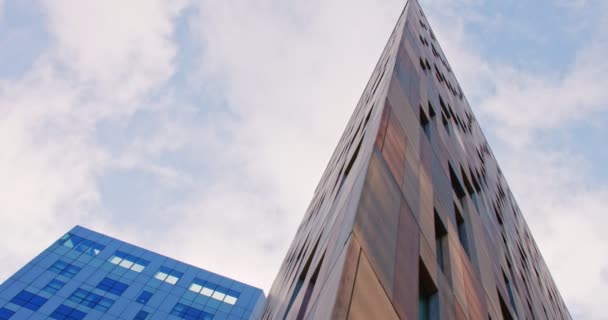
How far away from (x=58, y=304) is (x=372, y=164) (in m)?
62.7

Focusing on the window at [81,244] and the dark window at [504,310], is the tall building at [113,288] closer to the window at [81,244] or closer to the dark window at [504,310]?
the window at [81,244]

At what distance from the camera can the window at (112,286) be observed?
62494mm

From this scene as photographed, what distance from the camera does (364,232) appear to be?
24.3 feet

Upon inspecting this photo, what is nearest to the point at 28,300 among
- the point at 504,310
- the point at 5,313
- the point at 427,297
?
the point at 5,313

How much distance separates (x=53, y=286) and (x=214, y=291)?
77.9 ft

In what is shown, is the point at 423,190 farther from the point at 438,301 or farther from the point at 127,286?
the point at 127,286

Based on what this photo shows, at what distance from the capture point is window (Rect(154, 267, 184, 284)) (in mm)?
68938

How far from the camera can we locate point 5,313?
5262 cm

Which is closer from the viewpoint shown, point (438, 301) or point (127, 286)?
point (438, 301)

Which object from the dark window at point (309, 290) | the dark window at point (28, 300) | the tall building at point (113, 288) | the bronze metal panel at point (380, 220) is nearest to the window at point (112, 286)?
the tall building at point (113, 288)

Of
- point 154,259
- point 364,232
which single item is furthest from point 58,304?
point 364,232

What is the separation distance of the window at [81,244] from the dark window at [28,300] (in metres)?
12.1

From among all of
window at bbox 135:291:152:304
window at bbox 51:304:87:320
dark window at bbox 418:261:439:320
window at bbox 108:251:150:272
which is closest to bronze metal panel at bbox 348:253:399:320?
dark window at bbox 418:261:439:320

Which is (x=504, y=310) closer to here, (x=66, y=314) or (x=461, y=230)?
(x=461, y=230)
